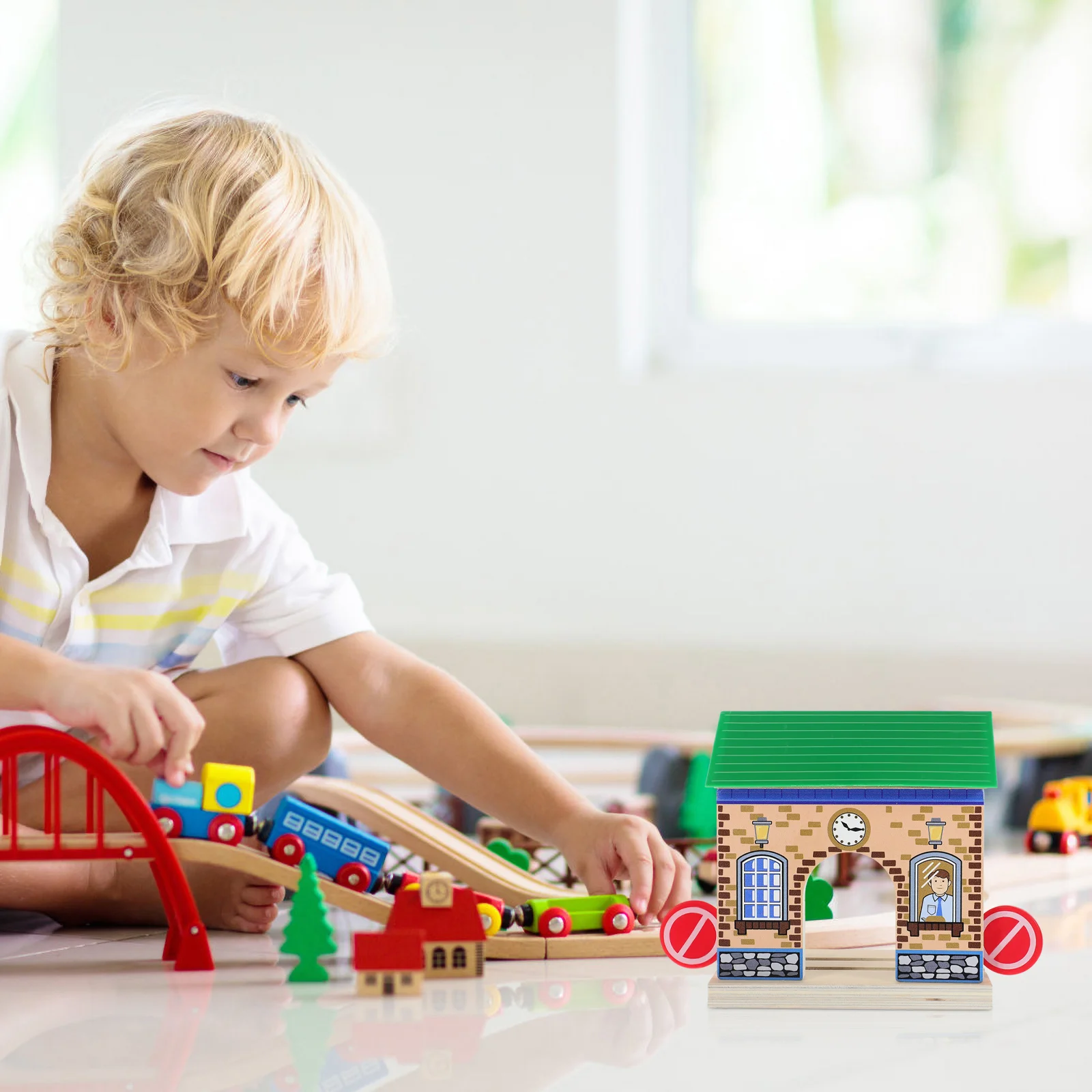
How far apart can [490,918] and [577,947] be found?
51 mm

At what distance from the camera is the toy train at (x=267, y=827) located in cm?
79

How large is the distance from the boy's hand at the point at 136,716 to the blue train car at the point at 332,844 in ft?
0.33

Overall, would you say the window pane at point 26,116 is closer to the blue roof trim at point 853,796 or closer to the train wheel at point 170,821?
the train wheel at point 170,821

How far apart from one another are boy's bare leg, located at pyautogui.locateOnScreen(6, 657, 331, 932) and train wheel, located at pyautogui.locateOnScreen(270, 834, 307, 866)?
10 centimetres

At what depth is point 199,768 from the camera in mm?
915

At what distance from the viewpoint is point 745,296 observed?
2.15 m

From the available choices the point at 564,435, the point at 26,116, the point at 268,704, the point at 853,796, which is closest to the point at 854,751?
the point at 853,796

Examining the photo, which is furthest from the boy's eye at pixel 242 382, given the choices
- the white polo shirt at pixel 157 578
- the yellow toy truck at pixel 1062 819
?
the yellow toy truck at pixel 1062 819

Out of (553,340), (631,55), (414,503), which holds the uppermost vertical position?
(631,55)

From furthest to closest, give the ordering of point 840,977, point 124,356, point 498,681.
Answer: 1. point 498,681
2. point 124,356
3. point 840,977

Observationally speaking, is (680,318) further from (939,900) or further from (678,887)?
(939,900)

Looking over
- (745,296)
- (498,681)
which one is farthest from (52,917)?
(745,296)

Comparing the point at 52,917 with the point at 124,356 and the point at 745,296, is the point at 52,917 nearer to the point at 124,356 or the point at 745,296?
the point at 124,356

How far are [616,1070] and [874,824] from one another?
158 millimetres
